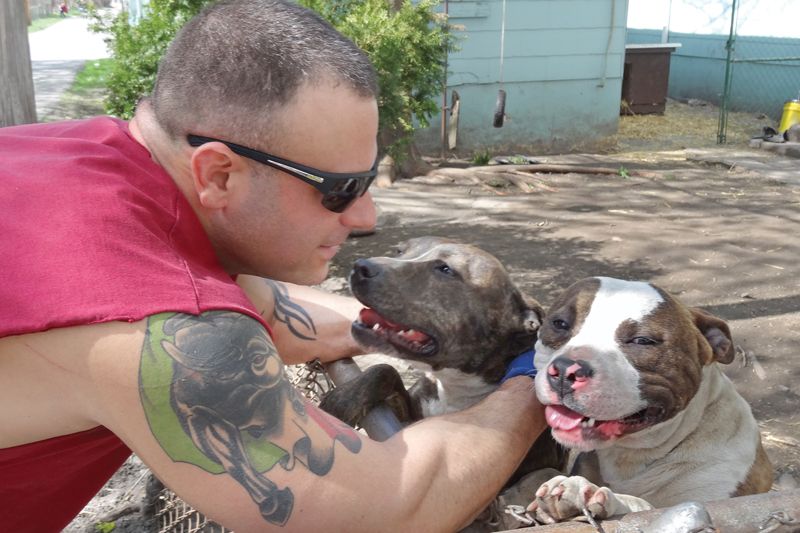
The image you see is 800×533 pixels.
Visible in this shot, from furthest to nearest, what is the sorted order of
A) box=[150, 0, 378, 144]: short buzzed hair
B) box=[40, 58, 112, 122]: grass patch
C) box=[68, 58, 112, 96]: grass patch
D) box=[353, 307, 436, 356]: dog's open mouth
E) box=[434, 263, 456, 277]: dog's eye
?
box=[68, 58, 112, 96]: grass patch, box=[40, 58, 112, 122]: grass patch, box=[434, 263, 456, 277]: dog's eye, box=[353, 307, 436, 356]: dog's open mouth, box=[150, 0, 378, 144]: short buzzed hair

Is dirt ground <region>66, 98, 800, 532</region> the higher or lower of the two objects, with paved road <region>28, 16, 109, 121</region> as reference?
lower

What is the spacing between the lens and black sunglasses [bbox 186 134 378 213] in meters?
2.00

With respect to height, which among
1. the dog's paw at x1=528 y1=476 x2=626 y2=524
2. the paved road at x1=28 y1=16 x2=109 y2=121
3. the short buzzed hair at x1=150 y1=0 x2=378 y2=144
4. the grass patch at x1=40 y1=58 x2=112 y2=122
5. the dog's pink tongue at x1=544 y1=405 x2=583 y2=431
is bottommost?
the grass patch at x1=40 y1=58 x2=112 y2=122

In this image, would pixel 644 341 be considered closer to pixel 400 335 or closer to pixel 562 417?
pixel 562 417

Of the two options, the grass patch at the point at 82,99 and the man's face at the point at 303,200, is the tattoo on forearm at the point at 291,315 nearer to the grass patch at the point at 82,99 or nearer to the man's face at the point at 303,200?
the man's face at the point at 303,200

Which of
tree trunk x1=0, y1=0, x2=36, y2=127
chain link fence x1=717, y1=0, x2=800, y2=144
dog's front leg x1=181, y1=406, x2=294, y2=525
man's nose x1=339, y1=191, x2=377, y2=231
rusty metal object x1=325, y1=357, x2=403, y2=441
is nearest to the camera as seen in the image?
dog's front leg x1=181, y1=406, x2=294, y2=525

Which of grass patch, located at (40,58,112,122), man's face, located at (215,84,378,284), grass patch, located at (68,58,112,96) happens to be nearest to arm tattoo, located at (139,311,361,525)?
man's face, located at (215,84,378,284)

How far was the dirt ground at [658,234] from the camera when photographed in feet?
17.1

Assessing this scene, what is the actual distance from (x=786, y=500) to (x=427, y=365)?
54.1 inches

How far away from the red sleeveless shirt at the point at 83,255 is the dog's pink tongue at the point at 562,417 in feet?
2.99

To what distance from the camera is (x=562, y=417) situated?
7.61ft

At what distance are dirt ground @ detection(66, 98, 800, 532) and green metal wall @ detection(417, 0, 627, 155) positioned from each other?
2.10 ft

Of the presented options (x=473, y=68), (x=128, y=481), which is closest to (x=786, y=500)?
(x=128, y=481)

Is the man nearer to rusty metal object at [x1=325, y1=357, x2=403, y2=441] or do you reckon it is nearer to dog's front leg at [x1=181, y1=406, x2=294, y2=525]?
dog's front leg at [x1=181, y1=406, x2=294, y2=525]
